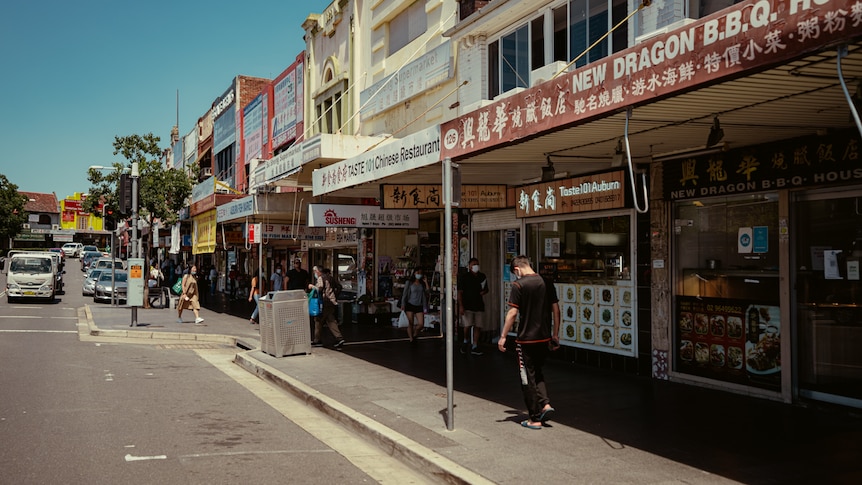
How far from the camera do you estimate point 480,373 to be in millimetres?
11398

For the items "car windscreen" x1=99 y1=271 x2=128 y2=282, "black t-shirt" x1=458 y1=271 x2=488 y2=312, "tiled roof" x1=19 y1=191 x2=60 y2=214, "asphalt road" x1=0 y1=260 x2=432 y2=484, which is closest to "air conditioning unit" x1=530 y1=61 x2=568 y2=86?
"black t-shirt" x1=458 y1=271 x2=488 y2=312

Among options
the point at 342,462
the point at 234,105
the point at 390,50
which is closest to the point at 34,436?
the point at 342,462

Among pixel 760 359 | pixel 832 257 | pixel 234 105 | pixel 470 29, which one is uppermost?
pixel 234 105

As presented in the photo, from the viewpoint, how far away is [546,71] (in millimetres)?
13086

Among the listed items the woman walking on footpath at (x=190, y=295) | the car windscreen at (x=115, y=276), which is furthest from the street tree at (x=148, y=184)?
the woman walking on footpath at (x=190, y=295)

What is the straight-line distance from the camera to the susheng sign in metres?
16.0

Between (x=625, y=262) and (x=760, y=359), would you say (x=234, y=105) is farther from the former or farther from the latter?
(x=760, y=359)

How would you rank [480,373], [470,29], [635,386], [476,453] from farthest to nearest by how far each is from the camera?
[470,29]
[480,373]
[635,386]
[476,453]

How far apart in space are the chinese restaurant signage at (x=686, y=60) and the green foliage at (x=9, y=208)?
3060 inches

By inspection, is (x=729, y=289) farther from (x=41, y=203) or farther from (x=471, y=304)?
(x=41, y=203)

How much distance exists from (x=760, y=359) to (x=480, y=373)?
4118 millimetres

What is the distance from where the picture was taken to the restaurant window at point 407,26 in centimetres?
1783

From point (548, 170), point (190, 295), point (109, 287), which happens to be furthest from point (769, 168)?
point (109, 287)

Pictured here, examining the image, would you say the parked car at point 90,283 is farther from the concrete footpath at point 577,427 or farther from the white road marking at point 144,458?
the white road marking at point 144,458
